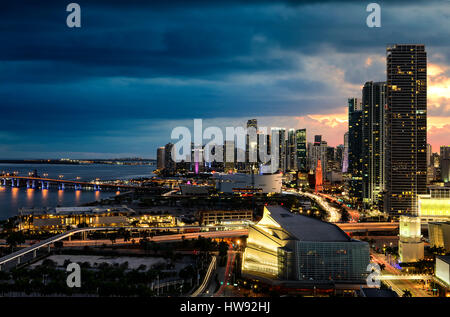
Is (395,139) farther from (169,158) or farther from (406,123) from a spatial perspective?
(169,158)

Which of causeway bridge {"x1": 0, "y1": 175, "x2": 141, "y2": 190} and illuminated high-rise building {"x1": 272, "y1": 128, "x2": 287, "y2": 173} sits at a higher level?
illuminated high-rise building {"x1": 272, "y1": 128, "x2": 287, "y2": 173}

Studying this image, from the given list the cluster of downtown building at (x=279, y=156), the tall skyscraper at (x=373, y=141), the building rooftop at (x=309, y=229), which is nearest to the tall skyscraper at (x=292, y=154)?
the cluster of downtown building at (x=279, y=156)

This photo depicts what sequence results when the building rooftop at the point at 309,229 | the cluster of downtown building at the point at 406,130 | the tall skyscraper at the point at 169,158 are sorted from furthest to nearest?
the tall skyscraper at the point at 169,158 → the cluster of downtown building at the point at 406,130 → the building rooftop at the point at 309,229

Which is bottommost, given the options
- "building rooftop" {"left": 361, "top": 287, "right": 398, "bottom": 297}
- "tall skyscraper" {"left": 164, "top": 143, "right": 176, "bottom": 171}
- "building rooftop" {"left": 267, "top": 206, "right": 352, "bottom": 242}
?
"building rooftop" {"left": 361, "top": 287, "right": 398, "bottom": 297}

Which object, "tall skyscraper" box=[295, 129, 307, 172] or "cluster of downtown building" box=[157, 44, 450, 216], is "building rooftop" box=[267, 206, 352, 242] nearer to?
"cluster of downtown building" box=[157, 44, 450, 216]

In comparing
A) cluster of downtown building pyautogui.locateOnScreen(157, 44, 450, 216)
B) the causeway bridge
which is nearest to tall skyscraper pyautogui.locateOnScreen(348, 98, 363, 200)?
cluster of downtown building pyautogui.locateOnScreen(157, 44, 450, 216)

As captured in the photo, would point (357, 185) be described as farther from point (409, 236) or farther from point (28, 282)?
point (28, 282)

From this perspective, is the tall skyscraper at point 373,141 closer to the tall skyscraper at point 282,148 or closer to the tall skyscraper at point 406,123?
the tall skyscraper at point 406,123
